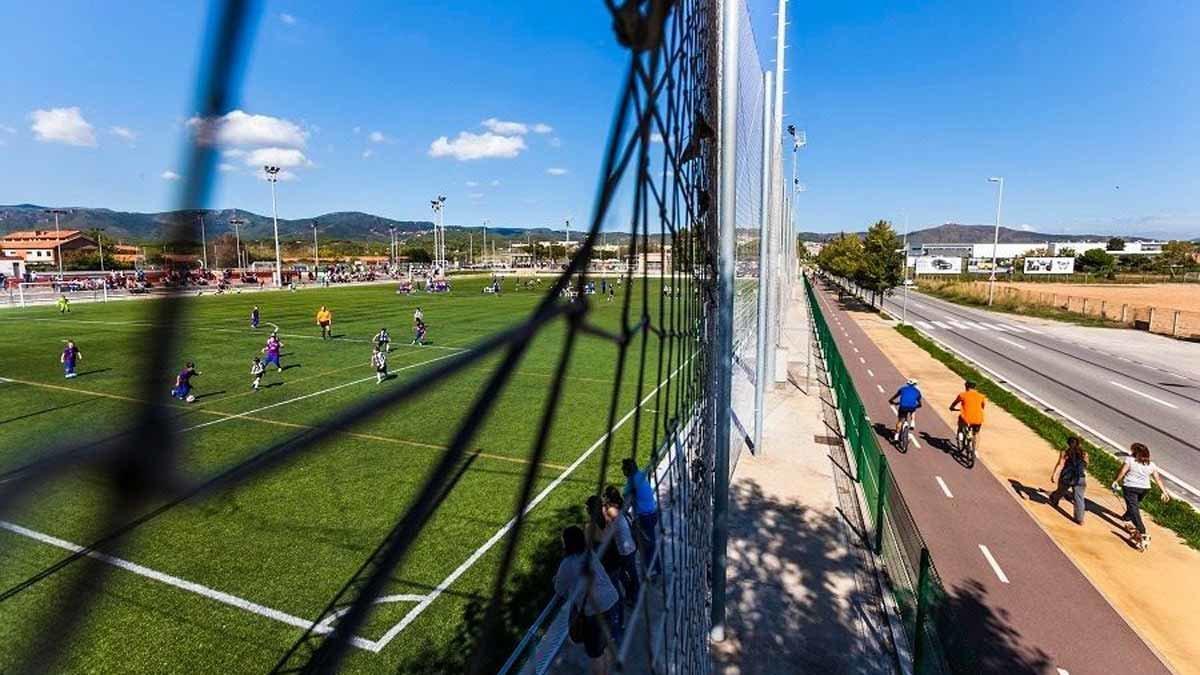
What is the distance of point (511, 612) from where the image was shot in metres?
5.72

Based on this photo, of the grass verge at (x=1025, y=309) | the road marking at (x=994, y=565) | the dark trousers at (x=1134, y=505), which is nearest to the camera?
the road marking at (x=994, y=565)

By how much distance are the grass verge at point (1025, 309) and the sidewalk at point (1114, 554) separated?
2564cm

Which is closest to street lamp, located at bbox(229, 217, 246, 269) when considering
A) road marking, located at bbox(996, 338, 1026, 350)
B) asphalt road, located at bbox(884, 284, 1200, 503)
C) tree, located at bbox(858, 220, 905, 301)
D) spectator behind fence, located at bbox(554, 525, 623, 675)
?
spectator behind fence, located at bbox(554, 525, 623, 675)

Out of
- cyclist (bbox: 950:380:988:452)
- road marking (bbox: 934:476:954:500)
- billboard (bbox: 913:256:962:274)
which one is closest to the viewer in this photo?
road marking (bbox: 934:476:954:500)

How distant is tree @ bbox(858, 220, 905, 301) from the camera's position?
3691cm

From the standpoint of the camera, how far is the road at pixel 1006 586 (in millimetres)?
5352

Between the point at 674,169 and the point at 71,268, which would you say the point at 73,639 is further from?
the point at 71,268

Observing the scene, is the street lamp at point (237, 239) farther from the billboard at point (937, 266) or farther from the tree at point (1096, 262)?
the billboard at point (937, 266)

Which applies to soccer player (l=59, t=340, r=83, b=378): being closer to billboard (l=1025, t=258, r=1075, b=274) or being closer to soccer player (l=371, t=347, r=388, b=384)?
soccer player (l=371, t=347, r=388, b=384)

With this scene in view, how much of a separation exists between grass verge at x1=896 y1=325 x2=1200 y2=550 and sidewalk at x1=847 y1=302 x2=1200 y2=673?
0.19m

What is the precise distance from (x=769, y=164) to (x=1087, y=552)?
6675 millimetres

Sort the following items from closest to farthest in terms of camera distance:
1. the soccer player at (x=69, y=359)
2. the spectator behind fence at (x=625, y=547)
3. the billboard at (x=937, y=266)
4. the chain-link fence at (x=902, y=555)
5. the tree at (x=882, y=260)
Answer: the chain-link fence at (x=902, y=555) → the spectator behind fence at (x=625, y=547) → the soccer player at (x=69, y=359) → the tree at (x=882, y=260) → the billboard at (x=937, y=266)

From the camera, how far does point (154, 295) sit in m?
0.52

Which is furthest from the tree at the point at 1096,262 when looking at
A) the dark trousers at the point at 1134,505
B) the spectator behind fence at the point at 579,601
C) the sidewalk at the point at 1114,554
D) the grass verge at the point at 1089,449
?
the spectator behind fence at the point at 579,601
